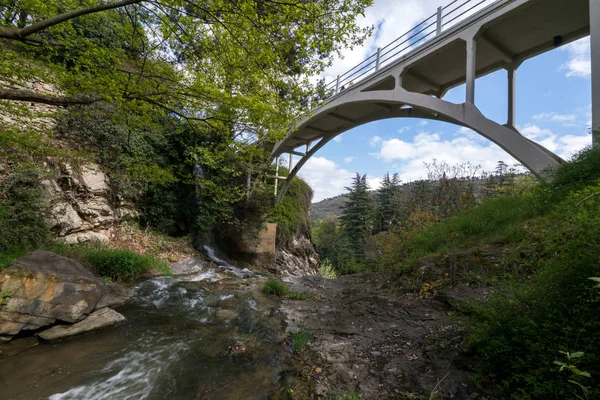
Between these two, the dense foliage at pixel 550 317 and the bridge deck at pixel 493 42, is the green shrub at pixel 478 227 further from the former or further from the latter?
the bridge deck at pixel 493 42

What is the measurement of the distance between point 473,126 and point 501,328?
6105 mm

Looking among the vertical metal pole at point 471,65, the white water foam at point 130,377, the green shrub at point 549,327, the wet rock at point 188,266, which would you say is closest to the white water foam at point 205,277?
the wet rock at point 188,266

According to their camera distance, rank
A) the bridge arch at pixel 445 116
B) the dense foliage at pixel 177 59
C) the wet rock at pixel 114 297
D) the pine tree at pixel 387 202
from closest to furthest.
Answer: the dense foliage at pixel 177 59 → the wet rock at pixel 114 297 → the bridge arch at pixel 445 116 → the pine tree at pixel 387 202

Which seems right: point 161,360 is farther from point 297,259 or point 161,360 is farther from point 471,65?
point 297,259

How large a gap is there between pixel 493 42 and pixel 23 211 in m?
11.9

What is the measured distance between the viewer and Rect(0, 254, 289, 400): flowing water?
8.41 ft

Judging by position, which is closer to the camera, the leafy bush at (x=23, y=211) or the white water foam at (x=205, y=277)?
the leafy bush at (x=23, y=211)

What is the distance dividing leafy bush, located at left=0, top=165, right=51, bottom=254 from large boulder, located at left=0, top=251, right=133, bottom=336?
1.62 meters

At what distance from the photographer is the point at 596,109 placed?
15.5 ft

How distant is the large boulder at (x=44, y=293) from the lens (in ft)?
11.0

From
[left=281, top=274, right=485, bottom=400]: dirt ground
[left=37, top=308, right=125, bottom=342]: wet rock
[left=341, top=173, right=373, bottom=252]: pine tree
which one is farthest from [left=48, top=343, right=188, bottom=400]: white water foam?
[left=341, top=173, right=373, bottom=252]: pine tree

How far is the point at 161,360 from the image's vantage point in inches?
124

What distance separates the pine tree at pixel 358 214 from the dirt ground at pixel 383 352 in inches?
753

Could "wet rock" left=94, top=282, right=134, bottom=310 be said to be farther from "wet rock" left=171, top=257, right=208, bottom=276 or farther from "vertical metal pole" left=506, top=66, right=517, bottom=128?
"vertical metal pole" left=506, top=66, right=517, bottom=128
